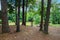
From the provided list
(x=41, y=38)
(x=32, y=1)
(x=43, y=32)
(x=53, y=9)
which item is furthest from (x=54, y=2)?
(x=41, y=38)

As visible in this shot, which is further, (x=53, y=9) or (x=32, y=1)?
(x=53, y=9)

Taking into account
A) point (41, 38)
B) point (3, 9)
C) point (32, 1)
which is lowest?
point (41, 38)

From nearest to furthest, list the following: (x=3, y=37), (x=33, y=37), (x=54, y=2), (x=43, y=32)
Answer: (x=3, y=37) < (x=33, y=37) < (x=43, y=32) < (x=54, y=2)

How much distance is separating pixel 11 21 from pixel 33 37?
1745cm

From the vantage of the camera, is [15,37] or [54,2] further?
[54,2]

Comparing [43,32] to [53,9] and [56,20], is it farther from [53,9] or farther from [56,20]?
[56,20]

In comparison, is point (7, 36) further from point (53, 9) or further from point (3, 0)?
point (53, 9)

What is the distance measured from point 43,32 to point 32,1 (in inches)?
381

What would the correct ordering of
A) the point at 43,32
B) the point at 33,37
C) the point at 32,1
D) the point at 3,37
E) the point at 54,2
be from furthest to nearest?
the point at 54,2 → the point at 32,1 → the point at 43,32 → the point at 33,37 → the point at 3,37

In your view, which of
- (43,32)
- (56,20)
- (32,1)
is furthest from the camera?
(56,20)

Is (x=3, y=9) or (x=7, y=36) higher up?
(x=3, y=9)

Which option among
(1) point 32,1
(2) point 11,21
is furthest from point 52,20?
(1) point 32,1

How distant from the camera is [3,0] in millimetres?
11117

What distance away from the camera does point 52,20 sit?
102 ft
